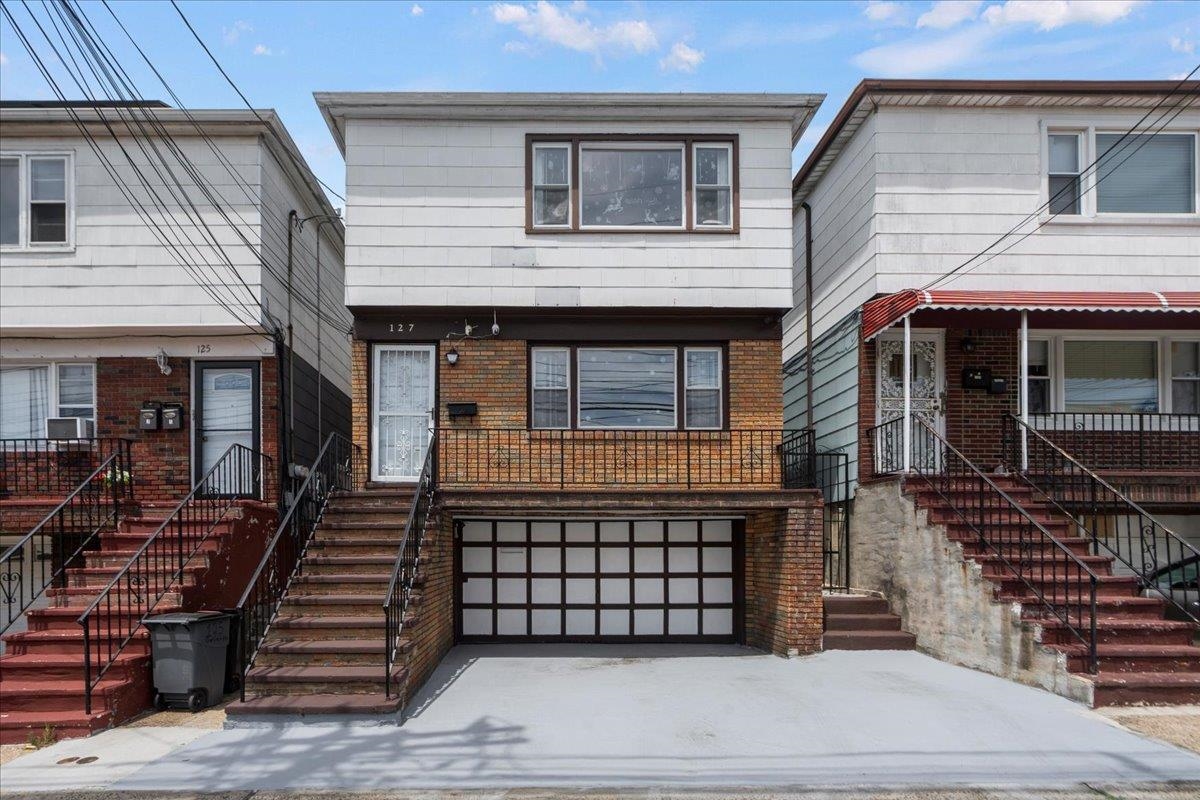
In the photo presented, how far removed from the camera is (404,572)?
9508 mm

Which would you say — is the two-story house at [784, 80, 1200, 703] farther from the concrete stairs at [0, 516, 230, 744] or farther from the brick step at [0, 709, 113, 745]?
the brick step at [0, 709, 113, 745]

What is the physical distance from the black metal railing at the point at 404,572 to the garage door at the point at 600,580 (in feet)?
6.86

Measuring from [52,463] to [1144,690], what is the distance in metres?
13.4

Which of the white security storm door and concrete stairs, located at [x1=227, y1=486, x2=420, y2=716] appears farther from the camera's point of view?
the white security storm door

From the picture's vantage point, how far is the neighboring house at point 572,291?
12391 millimetres

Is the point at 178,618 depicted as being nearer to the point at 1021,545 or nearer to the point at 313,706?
the point at 313,706

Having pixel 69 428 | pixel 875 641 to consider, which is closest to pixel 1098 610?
pixel 875 641

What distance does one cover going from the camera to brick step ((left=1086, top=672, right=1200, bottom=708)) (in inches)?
343

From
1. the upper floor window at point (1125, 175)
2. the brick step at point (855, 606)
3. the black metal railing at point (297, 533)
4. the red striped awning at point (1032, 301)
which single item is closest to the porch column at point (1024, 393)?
the red striped awning at point (1032, 301)

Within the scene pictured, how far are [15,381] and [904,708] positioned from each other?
12190 mm

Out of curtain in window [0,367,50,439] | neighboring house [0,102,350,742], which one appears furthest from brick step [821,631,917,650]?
curtain in window [0,367,50,439]

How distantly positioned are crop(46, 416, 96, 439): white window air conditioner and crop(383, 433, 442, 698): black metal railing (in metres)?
5.07

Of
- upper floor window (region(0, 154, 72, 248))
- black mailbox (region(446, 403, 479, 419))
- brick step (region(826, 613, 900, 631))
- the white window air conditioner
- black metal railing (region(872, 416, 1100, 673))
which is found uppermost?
upper floor window (region(0, 154, 72, 248))

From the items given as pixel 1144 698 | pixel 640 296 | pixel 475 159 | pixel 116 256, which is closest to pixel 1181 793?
pixel 1144 698
